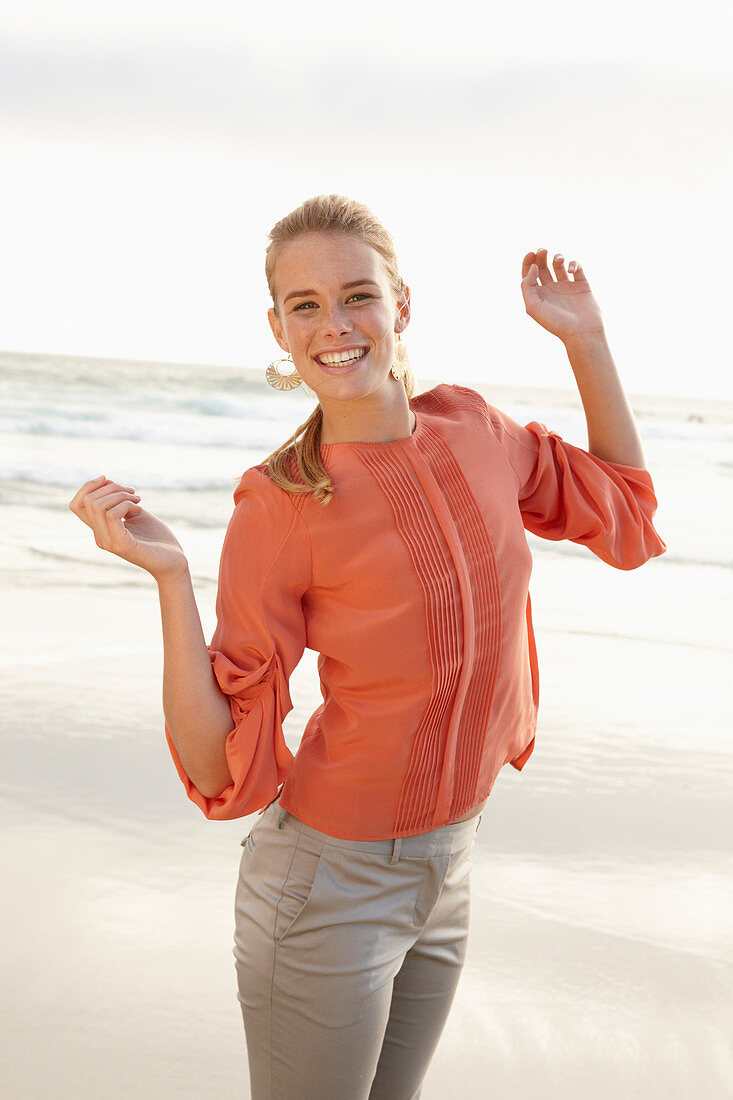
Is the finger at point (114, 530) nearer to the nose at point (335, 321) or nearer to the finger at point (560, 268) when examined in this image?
the nose at point (335, 321)

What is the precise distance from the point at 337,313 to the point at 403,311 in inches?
7.4

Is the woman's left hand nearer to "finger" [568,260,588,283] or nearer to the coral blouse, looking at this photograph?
"finger" [568,260,588,283]

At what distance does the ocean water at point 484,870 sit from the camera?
2.56 metres

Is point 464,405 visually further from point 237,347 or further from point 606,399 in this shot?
point 237,347

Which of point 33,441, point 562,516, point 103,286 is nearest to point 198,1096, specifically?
point 562,516

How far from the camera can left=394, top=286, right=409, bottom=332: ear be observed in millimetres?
1750

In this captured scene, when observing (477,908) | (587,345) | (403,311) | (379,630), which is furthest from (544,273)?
(477,908)

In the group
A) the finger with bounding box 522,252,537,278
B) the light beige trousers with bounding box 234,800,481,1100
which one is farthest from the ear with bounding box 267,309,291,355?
the light beige trousers with bounding box 234,800,481,1100

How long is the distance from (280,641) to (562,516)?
2.01 ft

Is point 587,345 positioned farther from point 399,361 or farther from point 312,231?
point 312,231

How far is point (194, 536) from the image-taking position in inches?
330

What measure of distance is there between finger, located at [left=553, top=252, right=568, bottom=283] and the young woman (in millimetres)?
337

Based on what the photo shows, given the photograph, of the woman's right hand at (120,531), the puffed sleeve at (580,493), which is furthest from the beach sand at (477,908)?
the woman's right hand at (120,531)

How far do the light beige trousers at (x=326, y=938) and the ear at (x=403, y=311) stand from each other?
78 cm
